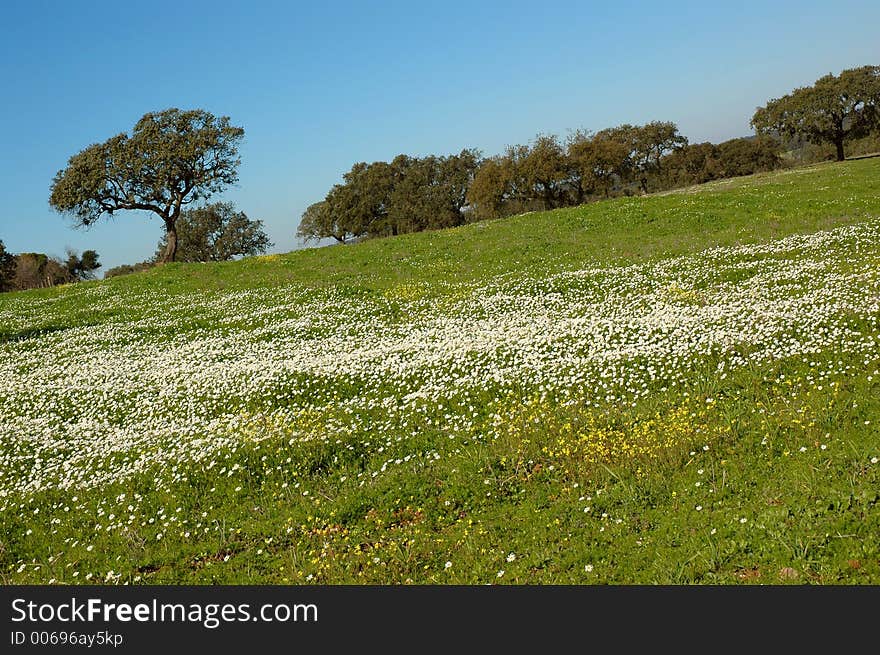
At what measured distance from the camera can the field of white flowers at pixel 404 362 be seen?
1095cm

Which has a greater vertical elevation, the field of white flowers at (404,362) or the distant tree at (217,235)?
the distant tree at (217,235)

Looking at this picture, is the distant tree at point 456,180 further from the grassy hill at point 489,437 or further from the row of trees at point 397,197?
the grassy hill at point 489,437

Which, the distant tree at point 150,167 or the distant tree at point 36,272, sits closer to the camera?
the distant tree at point 150,167

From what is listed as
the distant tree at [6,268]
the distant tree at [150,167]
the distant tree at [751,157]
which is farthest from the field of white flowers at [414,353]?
the distant tree at [751,157]

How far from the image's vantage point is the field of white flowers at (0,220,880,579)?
10.9m

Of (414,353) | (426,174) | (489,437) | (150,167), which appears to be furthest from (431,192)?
(489,437)

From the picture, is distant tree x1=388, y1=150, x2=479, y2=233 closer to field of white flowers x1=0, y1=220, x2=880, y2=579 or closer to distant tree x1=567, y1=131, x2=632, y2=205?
distant tree x1=567, y1=131, x2=632, y2=205

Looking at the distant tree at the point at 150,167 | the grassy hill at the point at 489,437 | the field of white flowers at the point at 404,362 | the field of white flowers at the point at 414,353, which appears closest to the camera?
the grassy hill at the point at 489,437

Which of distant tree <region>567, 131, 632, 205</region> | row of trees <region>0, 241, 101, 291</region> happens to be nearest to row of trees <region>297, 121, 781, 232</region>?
distant tree <region>567, 131, 632, 205</region>

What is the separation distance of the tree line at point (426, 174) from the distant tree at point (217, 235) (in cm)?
17

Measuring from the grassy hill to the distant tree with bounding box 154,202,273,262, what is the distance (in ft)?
A: 267

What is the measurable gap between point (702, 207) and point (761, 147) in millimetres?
83405

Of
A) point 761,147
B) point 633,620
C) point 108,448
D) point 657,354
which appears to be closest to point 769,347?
point 657,354

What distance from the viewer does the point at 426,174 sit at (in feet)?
296
